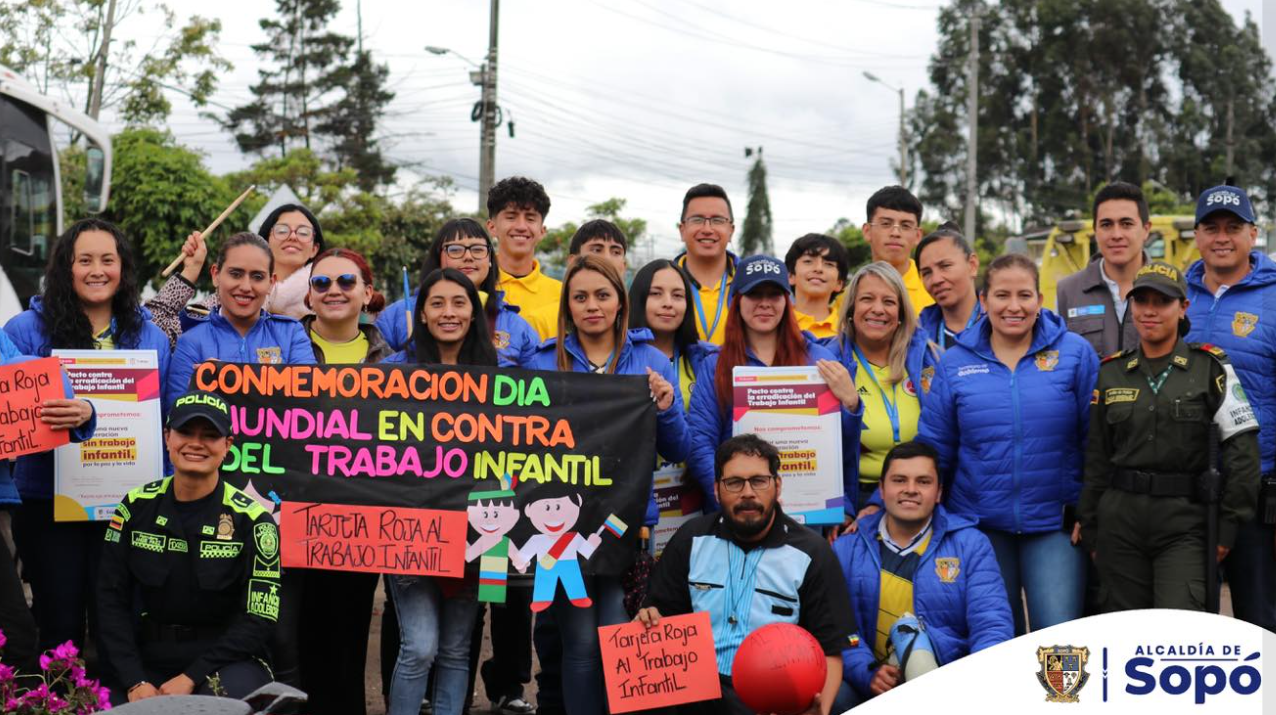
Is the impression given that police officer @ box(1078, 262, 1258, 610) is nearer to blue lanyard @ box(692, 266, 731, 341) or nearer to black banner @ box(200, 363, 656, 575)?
black banner @ box(200, 363, 656, 575)

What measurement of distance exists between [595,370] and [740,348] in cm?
74

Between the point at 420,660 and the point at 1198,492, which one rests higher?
the point at 1198,492

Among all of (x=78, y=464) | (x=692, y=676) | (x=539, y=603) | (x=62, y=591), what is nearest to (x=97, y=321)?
(x=78, y=464)

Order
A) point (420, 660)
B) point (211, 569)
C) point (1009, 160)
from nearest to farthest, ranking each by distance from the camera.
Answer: point (211, 569) → point (420, 660) → point (1009, 160)

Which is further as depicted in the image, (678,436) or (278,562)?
(678,436)

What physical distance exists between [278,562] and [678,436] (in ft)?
6.28

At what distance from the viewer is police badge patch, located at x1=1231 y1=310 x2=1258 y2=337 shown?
6.22 meters

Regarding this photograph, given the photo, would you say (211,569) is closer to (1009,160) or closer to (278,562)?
(278,562)

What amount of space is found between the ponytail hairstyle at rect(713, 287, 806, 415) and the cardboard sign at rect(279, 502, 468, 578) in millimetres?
1424

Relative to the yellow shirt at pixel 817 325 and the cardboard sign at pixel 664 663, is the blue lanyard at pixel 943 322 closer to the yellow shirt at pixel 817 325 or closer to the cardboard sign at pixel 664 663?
the yellow shirt at pixel 817 325

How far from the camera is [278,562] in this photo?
554cm

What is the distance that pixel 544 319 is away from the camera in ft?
25.1

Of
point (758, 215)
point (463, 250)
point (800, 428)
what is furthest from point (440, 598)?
point (758, 215)

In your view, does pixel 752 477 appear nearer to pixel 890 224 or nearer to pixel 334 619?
pixel 334 619
